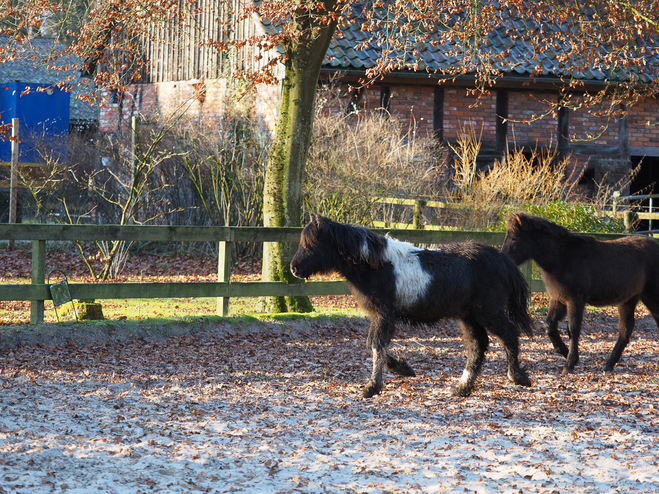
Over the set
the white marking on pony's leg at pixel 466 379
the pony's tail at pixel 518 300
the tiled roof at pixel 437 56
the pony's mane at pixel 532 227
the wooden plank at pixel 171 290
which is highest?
the tiled roof at pixel 437 56

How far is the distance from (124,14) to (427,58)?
8.85 metres

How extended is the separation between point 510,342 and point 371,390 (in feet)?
4.64

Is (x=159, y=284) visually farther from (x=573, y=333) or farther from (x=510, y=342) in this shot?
(x=573, y=333)

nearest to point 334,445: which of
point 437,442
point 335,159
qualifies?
point 437,442

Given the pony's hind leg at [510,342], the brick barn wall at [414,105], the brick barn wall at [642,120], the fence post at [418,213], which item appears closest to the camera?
the pony's hind leg at [510,342]

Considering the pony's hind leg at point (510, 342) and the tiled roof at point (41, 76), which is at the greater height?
the tiled roof at point (41, 76)

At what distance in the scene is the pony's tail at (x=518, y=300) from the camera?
22.8ft

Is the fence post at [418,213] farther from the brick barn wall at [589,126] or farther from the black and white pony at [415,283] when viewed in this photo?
the brick barn wall at [589,126]

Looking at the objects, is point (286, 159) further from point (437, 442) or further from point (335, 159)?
point (437, 442)

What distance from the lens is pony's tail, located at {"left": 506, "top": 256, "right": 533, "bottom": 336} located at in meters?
6.95

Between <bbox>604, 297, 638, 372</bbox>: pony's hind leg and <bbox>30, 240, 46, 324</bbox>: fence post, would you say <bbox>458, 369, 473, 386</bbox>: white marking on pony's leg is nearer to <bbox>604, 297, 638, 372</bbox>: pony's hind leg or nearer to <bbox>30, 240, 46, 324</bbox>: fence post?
<bbox>604, 297, 638, 372</bbox>: pony's hind leg

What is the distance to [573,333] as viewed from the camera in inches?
303

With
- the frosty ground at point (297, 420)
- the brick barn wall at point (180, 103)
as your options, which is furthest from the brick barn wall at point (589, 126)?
the frosty ground at point (297, 420)

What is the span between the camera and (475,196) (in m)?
13.1
